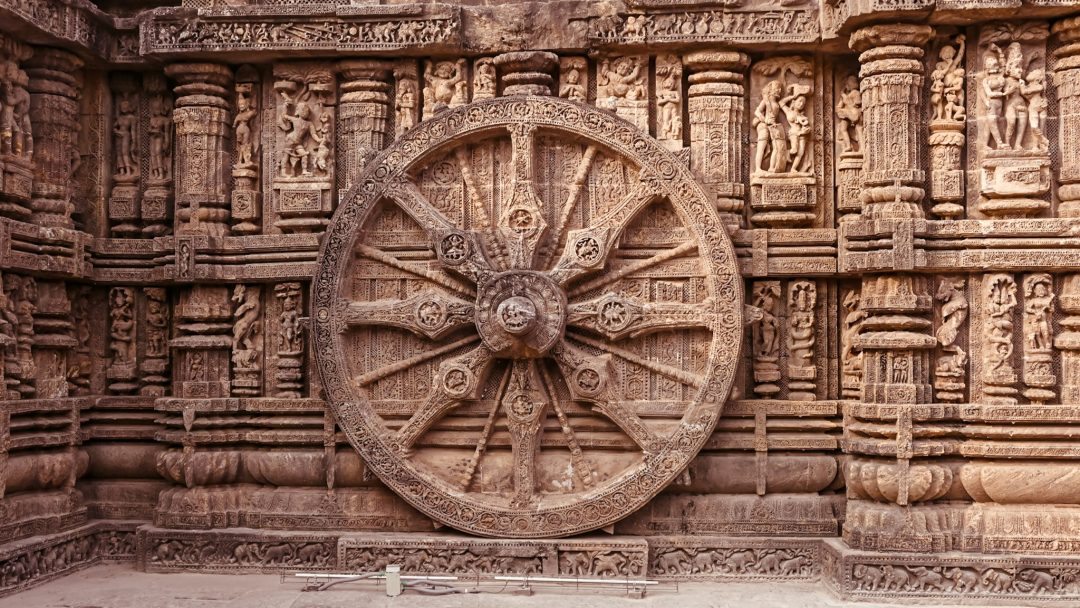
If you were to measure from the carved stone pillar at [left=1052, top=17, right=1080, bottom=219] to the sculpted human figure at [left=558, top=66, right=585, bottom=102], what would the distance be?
152 inches

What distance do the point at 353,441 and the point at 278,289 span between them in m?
1.58

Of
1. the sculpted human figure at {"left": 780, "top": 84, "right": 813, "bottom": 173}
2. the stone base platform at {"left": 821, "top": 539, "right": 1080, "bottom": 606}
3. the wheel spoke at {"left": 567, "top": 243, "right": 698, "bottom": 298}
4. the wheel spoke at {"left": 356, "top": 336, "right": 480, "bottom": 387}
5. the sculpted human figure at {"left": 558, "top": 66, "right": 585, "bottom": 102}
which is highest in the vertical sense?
the sculpted human figure at {"left": 558, "top": 66, "right": 585, "bottom": 102}

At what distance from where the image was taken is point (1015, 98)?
25.3 ft

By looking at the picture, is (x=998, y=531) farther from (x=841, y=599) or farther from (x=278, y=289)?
(x=278, y=289)

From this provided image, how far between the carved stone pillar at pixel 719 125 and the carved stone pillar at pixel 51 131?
550 cm

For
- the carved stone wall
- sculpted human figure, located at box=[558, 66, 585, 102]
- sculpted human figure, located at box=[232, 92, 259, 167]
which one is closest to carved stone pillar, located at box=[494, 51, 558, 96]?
the carved stone wall

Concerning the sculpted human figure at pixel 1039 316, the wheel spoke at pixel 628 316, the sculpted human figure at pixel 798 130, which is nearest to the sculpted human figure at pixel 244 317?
the wheel spoke at pixel 628 316

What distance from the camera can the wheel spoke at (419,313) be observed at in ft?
26.4

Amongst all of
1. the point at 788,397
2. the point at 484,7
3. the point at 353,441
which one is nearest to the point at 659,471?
the point at 788,397

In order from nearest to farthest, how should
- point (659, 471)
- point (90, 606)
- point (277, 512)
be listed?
point (90, 606)
point (659, 471)
point (277, 512)

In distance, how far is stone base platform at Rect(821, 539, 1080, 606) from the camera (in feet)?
23.9

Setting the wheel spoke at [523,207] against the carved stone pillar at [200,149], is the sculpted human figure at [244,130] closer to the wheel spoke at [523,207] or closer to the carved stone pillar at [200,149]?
the carved stone pillar at [200,149]

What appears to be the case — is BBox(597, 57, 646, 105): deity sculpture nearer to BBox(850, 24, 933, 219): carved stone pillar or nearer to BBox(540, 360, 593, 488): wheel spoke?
BBox(850, 24, 933, 219): carved stone pillar

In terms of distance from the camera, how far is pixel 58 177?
27.7 feet
